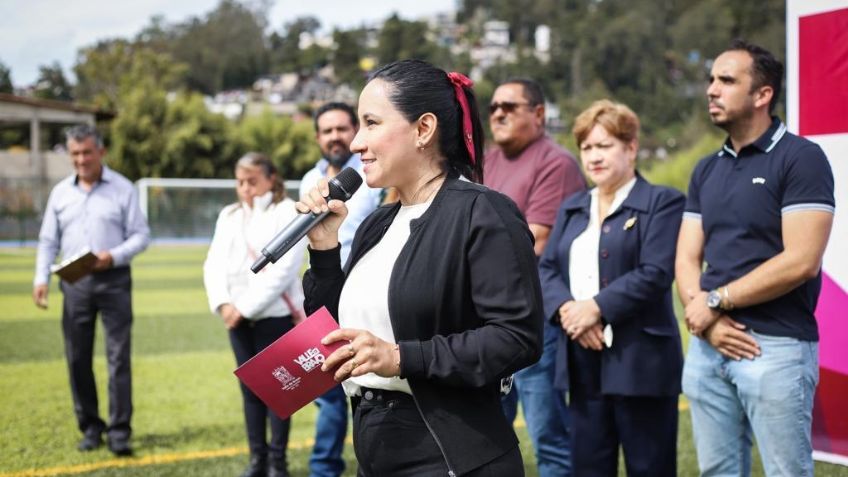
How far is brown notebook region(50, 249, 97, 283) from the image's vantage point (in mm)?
6103

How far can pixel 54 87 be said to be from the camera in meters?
70.6

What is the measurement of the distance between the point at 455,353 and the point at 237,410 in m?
5.86

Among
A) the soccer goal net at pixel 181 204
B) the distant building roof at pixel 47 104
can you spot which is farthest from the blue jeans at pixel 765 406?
the distant building roof at pixel 47 104

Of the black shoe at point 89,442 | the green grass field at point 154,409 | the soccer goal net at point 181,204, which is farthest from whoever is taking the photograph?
the soccer goal net at point 181,204

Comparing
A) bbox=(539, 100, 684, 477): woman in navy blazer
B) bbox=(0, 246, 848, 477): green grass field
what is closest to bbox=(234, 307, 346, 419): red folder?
bbox=(539, 100, 684, 477): woman in navy blazer

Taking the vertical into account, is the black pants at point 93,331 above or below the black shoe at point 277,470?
above

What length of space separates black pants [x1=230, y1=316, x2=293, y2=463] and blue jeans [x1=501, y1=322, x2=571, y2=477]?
1599mm

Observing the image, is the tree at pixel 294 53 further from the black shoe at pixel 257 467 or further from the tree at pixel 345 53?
the black shoe at pixel 257 467

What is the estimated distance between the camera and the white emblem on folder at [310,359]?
2.44 metres

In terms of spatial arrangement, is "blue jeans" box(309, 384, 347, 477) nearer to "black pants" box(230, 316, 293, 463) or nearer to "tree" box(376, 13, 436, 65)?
"black pants" box(230, 316, 293, 463)

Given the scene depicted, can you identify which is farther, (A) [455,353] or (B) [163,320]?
(B) [163,320]

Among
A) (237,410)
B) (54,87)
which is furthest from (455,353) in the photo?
(54,87)

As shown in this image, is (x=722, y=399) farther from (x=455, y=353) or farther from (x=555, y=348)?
(x=455, y=353)

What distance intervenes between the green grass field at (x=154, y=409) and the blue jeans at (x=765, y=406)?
200 centimetres
